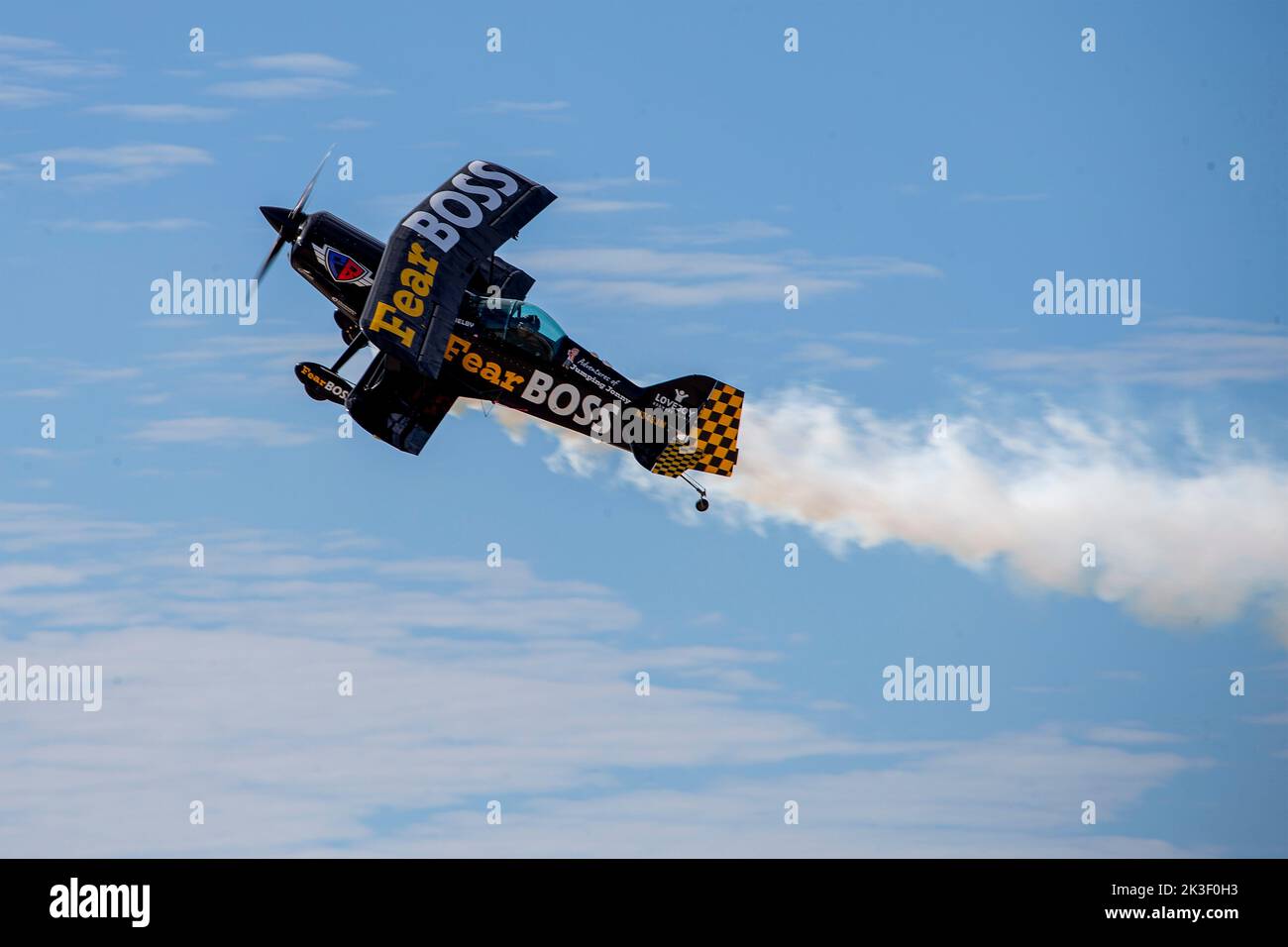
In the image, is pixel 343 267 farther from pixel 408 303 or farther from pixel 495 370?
pixel 495 370

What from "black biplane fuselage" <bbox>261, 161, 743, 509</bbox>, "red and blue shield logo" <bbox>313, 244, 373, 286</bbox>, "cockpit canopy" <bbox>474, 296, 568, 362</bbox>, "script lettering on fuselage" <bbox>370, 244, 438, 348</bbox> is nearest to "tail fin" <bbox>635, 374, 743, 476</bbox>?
"black biplane fuselage" <bbox>261, 161, 743, 509</bbox>

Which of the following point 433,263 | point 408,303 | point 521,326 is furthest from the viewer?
point 521,326

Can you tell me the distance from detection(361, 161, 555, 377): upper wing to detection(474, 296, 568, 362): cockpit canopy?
0.85 metres

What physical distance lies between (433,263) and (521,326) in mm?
2445

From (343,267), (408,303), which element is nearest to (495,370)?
(408,303)

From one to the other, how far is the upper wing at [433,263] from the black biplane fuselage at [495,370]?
5 centimetres

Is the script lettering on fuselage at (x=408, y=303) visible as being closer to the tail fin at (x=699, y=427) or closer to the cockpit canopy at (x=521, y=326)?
the cockpit canopy at (x=521, y=326)

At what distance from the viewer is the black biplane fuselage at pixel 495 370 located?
44438mm

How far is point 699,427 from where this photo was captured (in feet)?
148

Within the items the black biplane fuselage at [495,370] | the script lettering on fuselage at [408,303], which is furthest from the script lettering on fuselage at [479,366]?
the script lettering on fuselage at [408,303]

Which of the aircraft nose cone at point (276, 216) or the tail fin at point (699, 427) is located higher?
the aircraft nose cone at point (276, 216)

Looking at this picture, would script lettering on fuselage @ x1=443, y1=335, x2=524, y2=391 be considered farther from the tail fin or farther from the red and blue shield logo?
the tail fin
